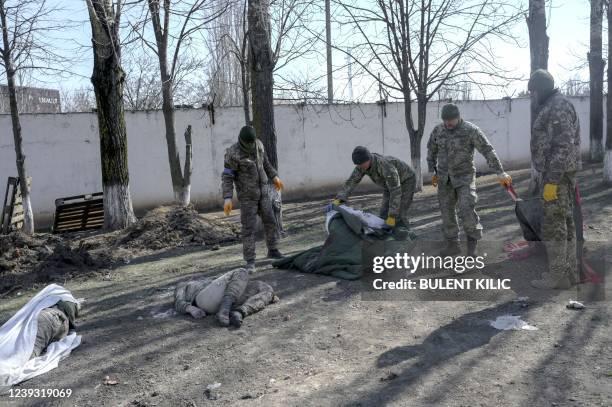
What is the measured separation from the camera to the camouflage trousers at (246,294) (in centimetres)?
484

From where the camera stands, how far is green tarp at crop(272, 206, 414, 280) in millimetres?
5879

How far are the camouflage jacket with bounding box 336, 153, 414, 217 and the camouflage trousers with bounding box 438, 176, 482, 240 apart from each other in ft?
1.64

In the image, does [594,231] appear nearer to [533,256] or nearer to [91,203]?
[533,256]

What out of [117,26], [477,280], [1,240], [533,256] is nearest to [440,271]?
[477,280]

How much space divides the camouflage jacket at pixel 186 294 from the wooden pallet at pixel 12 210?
24.0 ft

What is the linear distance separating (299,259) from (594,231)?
13.3ft

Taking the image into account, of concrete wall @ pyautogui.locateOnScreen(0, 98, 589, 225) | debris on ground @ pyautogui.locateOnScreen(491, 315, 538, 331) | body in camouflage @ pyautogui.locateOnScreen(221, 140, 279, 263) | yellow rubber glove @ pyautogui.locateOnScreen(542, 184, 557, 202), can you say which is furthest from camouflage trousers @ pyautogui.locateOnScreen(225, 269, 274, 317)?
concrete wall @ pyautogui.locateOnScreen(0, 98, 589, 225)

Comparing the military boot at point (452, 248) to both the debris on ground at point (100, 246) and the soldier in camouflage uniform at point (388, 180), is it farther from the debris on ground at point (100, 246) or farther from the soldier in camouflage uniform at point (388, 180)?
the debris on ground at point (100, 246)

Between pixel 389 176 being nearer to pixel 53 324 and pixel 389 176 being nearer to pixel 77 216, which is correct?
pixel 53 324

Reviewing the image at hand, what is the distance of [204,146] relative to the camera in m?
14.0

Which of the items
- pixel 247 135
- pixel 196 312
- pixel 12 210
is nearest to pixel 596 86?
pixel 247 135

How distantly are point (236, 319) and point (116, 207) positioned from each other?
602 centimetres

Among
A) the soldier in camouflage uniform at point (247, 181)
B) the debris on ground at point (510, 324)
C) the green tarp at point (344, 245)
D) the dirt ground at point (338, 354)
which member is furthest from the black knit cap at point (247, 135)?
the debris on ground at point (510, 324)

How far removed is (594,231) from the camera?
7062 mm
